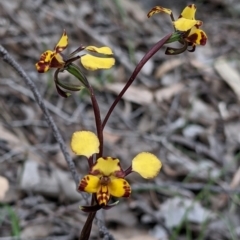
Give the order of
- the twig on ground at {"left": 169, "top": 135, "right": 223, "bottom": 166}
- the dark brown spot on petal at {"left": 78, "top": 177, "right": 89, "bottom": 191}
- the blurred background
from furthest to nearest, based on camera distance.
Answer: the twig on ground at {"left": 169, "top": 135, "right": 223, "bottom": 166} < the blurred background < the dark brown spot on petal at {"left": 78, "top": 177, "right": 89, "bottom": 191}

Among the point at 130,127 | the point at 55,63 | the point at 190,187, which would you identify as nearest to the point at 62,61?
the point at 55,63

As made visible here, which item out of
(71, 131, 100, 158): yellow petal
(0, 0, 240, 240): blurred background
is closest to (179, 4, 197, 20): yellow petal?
(71, 131, 100, 158): yellow petal

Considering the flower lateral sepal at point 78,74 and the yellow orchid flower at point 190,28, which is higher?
the yellow orchid flower at point 190,28

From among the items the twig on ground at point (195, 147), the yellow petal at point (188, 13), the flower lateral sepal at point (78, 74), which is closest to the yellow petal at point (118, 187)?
the flower lateral sepal at point (78, 74)

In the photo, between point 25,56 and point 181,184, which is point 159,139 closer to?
point 181,184

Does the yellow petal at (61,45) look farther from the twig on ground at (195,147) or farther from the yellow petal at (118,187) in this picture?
the twig on ground at (195,147)

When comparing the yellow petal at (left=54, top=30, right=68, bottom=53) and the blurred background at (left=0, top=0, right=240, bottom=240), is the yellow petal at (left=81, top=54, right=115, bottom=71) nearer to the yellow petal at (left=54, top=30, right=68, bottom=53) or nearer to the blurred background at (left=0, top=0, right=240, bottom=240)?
the yellow petal at (left=54, top=30, right=68, bottom=53)
